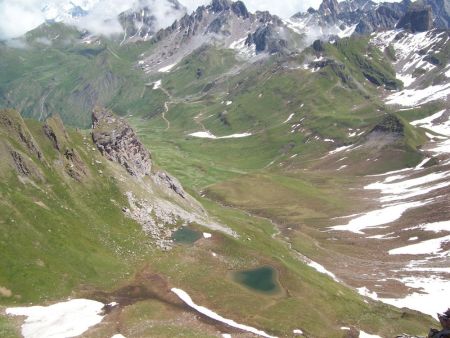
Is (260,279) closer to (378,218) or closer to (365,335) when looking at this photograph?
(365,335)

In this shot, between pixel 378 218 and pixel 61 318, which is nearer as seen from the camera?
pixel 61 318

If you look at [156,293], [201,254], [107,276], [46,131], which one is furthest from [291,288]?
[46,131]

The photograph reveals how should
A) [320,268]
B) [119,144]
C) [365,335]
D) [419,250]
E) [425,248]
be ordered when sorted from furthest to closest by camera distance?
[419,250]
[425,248]
[119,144]
[320,268]
[365,335]

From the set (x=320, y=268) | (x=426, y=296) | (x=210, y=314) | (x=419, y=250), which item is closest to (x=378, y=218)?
(x=419, y=250)

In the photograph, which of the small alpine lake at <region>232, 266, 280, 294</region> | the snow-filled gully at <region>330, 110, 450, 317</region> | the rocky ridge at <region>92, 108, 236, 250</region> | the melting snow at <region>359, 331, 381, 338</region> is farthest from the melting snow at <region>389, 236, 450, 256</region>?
the melting snow at <region>359, 331, 381, 338</region>

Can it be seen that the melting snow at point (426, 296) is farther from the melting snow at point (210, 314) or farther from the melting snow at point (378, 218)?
the melting snow at point (378, 218)

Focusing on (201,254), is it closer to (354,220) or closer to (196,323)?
(196,323)
